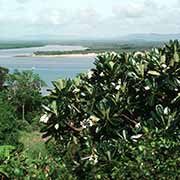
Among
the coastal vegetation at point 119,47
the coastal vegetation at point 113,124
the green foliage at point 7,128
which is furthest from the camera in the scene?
the green foliage at point 7,128

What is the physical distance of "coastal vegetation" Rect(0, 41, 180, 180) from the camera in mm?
5586

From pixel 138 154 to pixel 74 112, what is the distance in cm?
193

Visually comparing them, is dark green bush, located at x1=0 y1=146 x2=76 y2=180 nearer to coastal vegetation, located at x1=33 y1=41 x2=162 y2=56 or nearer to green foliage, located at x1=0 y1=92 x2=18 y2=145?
coastal vegetation, located at x1=33 y1=41 x2=162 y2=56

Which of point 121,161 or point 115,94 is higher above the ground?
point 115,94

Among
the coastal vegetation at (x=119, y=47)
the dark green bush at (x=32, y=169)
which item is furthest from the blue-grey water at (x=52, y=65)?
the dark green bush at (x=32, y=169)

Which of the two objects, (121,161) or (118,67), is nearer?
(121,161)

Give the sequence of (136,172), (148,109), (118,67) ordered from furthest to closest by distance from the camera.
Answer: (118,67)
(148,109)
(136,172)

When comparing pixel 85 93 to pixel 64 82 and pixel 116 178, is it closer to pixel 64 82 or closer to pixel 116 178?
pixel 64 82

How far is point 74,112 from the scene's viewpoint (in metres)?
7.29

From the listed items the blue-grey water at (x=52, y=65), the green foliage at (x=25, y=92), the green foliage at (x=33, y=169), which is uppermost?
the green foliage at (x=33, y=169)

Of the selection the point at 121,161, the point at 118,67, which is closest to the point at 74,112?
the point at 118,67

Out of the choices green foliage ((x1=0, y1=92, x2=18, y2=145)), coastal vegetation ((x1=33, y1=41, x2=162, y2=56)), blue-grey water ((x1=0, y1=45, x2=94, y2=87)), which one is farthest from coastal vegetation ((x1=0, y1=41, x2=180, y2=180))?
blue-grey water ((x1=0, y1=45, x2=94, y2=87))

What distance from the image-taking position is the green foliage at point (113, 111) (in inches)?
243

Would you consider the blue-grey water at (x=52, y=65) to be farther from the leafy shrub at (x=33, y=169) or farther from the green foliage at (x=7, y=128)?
the leafy shrub at (x=33, y=169)
